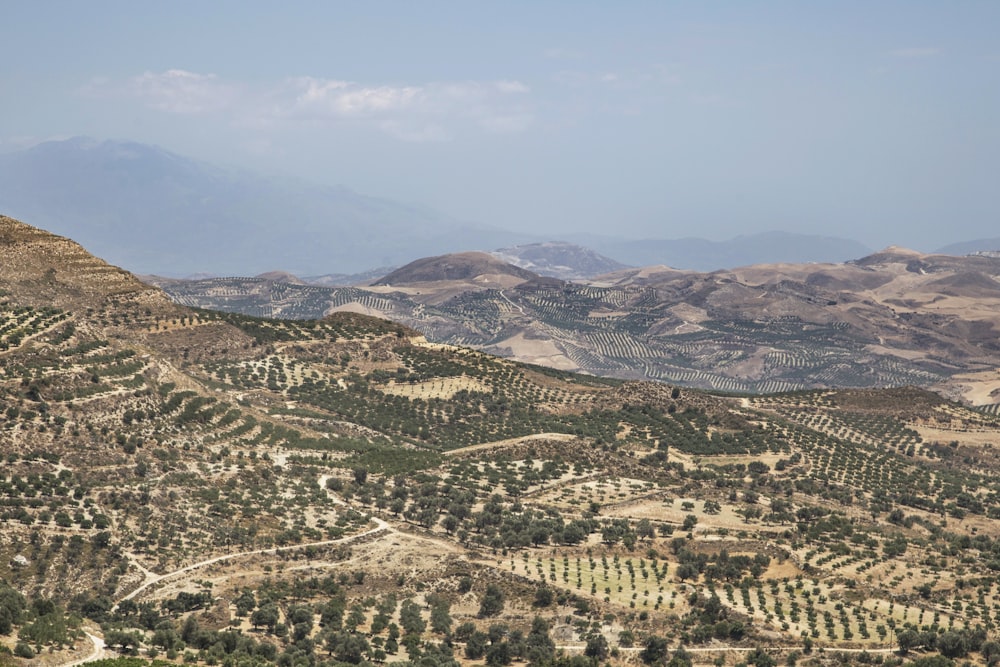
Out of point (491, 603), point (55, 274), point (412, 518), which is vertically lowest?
point (491, 603)

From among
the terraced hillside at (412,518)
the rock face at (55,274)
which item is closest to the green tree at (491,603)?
the terraced hillside at (412,518)

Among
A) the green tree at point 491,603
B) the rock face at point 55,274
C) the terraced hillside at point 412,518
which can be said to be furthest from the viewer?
the rock face at point 55,274

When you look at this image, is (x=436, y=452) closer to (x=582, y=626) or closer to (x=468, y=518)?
(x=468, y=518)

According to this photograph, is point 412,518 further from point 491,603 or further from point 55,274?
point 55,274

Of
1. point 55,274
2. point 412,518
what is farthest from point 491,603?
point 55,274

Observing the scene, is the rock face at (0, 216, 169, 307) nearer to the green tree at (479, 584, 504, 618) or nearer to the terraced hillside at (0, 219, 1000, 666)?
the terraced hillside at (0, 219, 1000, 666)

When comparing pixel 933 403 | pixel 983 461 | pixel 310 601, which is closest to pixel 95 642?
pixel 310 601

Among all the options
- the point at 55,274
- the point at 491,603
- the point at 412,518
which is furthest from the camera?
the point at 55,274

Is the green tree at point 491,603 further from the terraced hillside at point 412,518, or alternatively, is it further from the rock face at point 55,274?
the rock face at point 55,274

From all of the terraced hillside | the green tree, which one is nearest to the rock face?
the terraced hillside
